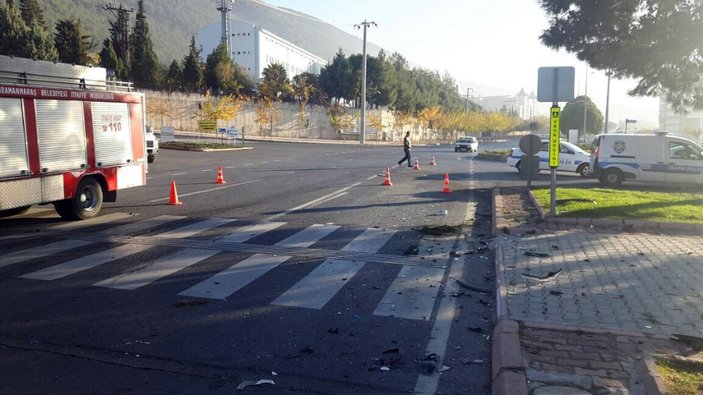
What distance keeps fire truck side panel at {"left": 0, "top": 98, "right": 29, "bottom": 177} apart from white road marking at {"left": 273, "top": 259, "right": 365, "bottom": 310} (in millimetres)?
5751

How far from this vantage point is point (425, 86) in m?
114

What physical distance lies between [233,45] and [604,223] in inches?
4045

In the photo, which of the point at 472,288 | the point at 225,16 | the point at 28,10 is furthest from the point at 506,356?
the point at 225,16

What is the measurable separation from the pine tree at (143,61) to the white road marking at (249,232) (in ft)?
176

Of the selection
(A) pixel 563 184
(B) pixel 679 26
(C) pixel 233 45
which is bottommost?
(A) pixel 563 184

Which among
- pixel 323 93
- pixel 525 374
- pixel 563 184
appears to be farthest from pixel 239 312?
pixel 323 93

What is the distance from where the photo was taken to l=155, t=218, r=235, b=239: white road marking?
33.0 ft

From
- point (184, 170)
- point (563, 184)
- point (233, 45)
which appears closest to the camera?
point (563, 184)

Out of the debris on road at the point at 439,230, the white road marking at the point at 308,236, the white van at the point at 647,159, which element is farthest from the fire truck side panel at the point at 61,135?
the white van at the point at 647,159

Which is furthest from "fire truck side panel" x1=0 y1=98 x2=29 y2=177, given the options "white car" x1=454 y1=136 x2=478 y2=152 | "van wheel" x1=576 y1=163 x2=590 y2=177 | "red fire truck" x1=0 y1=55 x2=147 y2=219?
"white car" x1=454 y1=136 x2=478 y2=152

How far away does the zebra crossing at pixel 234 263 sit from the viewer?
22.2 ft

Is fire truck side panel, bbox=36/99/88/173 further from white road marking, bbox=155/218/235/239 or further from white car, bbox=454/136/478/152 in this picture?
white car, bbox=454/136/478/152

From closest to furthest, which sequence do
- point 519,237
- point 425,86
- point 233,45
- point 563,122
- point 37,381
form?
point 37,381, point 519,237, point 563,122, point 233,45, point 425,86

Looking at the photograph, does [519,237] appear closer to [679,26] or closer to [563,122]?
[679,26]
